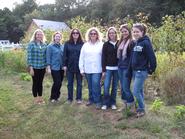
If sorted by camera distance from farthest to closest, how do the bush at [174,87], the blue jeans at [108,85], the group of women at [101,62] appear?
the bush at [174,87], the blue jeans at [108,85], the group of women at [101,62]

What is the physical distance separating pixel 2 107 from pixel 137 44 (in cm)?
426

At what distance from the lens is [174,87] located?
9773mm

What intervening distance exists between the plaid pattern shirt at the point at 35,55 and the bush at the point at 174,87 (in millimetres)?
3169

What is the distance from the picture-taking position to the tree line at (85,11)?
45625 mm

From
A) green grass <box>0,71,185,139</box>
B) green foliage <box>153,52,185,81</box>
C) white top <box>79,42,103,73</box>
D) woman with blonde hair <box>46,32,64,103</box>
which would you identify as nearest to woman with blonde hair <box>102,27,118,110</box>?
white top <box>79,42,103,73</box>

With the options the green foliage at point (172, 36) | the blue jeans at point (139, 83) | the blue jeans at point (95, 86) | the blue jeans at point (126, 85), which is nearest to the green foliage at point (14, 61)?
the green foliage at point (172, 36)

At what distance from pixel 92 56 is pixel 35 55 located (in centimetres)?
152

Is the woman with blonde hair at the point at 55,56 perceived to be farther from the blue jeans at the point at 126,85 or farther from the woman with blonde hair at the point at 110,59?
the blue jeans at the point at 126,85

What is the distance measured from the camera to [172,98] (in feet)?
32.0

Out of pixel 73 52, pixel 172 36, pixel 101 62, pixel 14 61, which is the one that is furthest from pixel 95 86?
pixel 14 61

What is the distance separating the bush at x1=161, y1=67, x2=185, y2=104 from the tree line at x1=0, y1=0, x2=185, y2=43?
2182 cm

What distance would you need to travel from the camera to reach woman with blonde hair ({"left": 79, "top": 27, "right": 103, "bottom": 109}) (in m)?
8.47

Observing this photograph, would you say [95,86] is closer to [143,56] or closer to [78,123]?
[78,123]

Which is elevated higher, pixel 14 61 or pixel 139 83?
pixel 139 83
